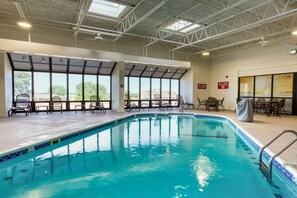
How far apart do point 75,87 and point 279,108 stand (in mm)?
10669

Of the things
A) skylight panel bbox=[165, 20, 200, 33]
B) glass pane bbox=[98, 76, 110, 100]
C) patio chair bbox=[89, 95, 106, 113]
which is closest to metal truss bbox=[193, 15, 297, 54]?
skylight panel bbox=[165, 20, 200, 33]

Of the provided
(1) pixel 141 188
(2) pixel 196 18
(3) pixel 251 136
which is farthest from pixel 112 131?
(2) pixel 196 18

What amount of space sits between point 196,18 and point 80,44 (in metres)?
5.46

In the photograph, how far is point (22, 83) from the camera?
A: 9.56m

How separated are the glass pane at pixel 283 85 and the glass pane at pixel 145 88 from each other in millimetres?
7346

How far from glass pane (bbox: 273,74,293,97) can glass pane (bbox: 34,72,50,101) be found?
39.9 ft

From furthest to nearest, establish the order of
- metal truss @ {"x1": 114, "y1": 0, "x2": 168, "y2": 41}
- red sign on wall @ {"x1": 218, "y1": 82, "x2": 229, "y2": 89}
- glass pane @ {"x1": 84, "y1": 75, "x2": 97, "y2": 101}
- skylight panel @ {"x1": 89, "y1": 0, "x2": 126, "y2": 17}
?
red sign on wall @ {"x1": 218, "y1": 82, "x2": 229, "y2": 89} → glass pane @ {"x1": 84, "y1": 75, "x2": 97, "y2": 101} → skylight panel @ {"x1": 89, "y1": 0, "x2": 126, "y2": 17} → metal truss @ {"x1": 114, "y1": 0, "x2": 168, "y2": 41}

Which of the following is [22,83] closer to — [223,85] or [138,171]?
[138,171]

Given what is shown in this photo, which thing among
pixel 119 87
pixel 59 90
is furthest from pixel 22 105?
pixel 119 87

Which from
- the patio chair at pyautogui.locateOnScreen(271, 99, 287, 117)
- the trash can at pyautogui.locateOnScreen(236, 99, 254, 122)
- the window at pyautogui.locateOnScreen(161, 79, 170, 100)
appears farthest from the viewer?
the window at pyautogui.locateOnScreen(161, 79, 170, 100)

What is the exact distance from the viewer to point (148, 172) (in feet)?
10.9

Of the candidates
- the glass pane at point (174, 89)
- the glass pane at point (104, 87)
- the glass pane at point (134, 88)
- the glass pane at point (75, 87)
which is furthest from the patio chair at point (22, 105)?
the glass pane at point (174, 89)

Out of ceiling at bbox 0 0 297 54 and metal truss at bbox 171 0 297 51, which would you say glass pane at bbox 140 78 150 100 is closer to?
ceiling at bbox 0 0 297 54

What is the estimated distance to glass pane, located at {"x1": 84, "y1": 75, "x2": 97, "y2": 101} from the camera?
1102 centimetres
